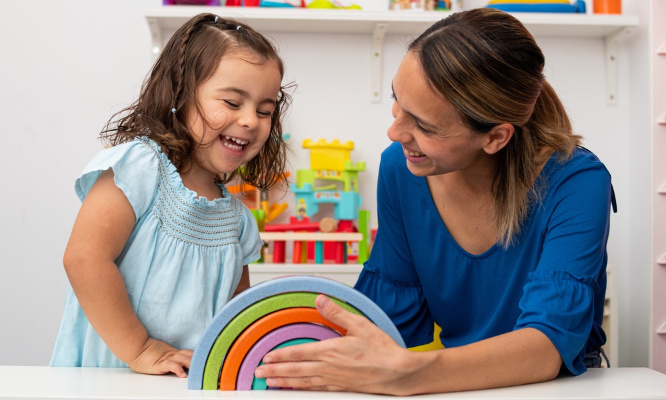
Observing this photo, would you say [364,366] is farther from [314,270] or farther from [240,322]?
[314,270]

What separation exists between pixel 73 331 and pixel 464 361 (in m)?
0.63

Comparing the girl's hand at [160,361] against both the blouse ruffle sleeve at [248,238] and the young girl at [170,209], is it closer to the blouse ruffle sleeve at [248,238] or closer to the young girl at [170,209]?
the young girl at [170,209]

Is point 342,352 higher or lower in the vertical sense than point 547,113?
lower

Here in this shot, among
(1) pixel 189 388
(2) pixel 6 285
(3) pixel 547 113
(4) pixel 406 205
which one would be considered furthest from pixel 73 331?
(2) pixel 6 285

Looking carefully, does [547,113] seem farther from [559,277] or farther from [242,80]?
[242,80]

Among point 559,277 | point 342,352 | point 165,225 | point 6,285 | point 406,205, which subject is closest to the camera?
point 342,352

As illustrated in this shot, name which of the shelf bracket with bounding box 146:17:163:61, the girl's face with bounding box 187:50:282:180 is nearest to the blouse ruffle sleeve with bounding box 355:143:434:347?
the girl's face with bounding box 187:50:282:180

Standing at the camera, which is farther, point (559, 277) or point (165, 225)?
point (165, 225)

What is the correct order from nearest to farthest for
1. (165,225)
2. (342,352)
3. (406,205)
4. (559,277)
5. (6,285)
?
(342,352) < (559,277) < (165,225) < (406,205) < (6,285)

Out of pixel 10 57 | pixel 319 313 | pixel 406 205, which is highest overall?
pixel 10 57

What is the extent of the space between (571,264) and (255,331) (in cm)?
44

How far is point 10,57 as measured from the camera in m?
2.50

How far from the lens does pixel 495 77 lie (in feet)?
3.25

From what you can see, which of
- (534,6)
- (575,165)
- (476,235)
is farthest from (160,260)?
(534,6)
